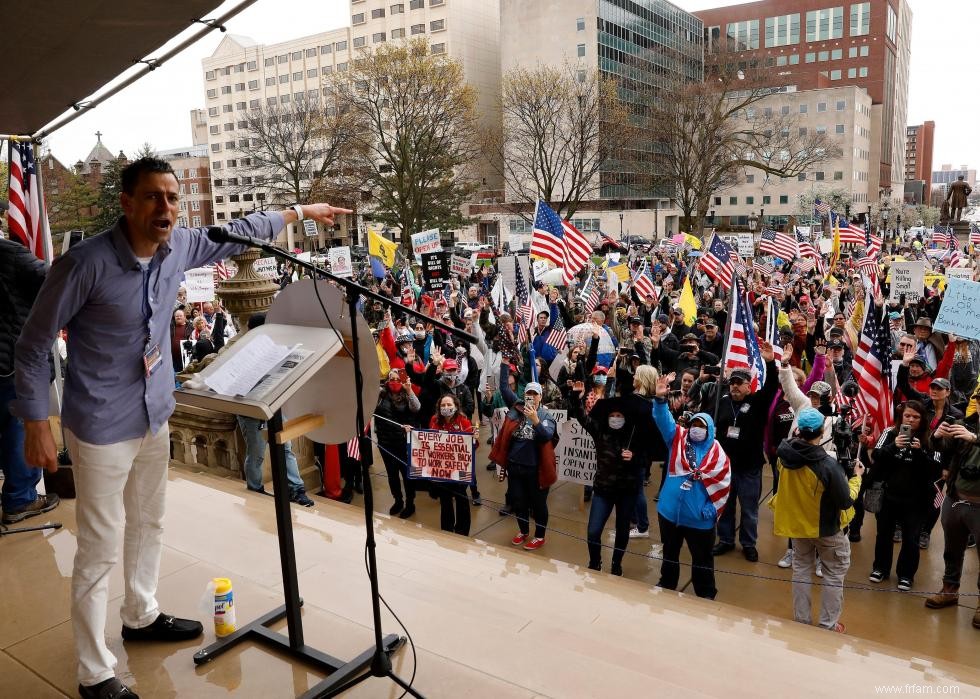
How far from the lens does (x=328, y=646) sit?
3395mm

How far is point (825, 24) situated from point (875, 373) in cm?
11333

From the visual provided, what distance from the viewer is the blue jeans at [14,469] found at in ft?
16.1

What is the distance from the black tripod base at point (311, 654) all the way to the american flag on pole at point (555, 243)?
35.4 ft

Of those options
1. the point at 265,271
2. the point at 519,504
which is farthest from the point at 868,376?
the point at 265,271

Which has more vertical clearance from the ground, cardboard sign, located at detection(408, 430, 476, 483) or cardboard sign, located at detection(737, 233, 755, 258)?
cardboard sign, located at detection(737, 233, 755, 258)

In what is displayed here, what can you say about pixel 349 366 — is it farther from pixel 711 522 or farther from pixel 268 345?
pixel 711 522

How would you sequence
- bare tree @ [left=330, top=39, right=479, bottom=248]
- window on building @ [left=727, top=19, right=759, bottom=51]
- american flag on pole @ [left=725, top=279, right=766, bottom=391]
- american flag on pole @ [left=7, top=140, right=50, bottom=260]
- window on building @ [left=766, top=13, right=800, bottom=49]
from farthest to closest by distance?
window on building @ [left=727, top=19, right=759, bottom=51], window on building @ [left=766, top=13, right=800, bottom=49], bare tree @ [left=330, top=39, right=479, bottom=248], american flag on pole @ [left=725, top=279, right=766, bottom=391], american flag on pole @ [left=7, top=140, right=50, bottom=260]

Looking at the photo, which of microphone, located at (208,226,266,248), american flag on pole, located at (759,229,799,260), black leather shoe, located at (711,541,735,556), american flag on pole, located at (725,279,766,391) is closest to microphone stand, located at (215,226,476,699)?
microphone, located at (208,226,266,248)

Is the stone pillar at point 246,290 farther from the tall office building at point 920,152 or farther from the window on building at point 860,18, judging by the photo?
the tall office building at point 920,152

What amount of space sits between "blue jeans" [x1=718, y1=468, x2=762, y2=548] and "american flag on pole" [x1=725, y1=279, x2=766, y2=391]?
1.04m

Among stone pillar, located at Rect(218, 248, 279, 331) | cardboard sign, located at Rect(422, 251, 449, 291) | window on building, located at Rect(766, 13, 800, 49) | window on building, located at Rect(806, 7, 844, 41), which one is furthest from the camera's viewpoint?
window on building, located at Rect(766, 13, 800, 49)

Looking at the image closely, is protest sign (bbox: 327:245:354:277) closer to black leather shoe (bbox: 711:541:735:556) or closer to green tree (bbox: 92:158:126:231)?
black leather shoe (bbox: 711:541:735:556)

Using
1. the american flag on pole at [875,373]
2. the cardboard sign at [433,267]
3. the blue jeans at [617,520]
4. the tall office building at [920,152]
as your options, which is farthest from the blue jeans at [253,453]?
the tall office building at [920,152]

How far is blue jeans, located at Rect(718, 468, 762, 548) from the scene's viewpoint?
741cm
